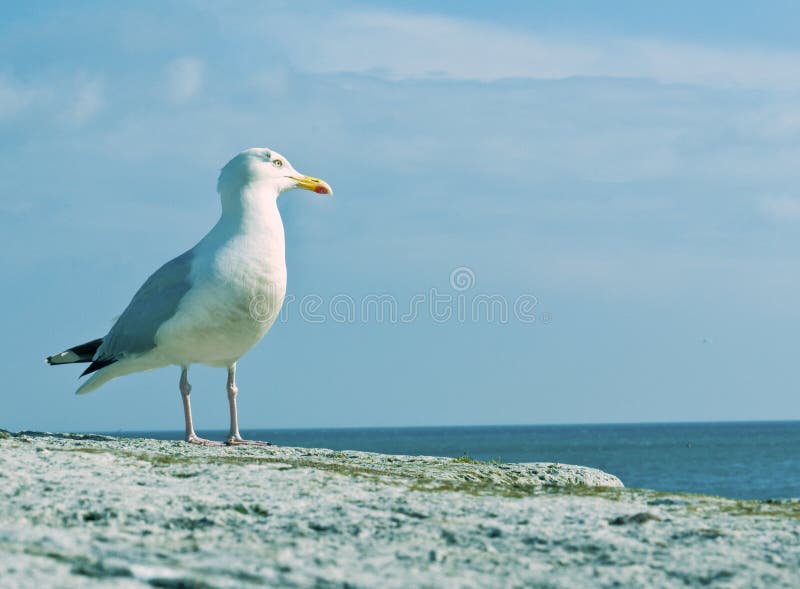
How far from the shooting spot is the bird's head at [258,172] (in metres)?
13.4

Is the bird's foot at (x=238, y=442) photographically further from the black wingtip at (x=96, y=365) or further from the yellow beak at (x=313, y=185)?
the yellow beak at (x=313, y=185)

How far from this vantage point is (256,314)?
504 inches

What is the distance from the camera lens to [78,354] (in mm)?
14469

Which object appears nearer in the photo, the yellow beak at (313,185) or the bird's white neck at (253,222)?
the bird's white neck at (253,222)

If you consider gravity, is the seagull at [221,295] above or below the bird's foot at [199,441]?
above

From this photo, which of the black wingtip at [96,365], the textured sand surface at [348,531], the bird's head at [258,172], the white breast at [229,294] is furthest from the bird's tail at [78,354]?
the textured sand surface at [348,531]

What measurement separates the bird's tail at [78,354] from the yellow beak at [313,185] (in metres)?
3.13

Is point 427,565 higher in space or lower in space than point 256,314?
lower

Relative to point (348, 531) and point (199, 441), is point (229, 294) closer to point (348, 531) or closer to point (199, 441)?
point (199, 441)

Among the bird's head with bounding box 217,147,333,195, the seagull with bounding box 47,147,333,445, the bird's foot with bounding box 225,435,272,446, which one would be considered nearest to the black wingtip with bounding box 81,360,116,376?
the seagull with bounding box 47,147,333,445

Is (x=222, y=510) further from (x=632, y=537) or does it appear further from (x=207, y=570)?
(x=632, y=537)

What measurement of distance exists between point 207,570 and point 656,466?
92838mm

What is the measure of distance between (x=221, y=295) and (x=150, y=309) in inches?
42.6

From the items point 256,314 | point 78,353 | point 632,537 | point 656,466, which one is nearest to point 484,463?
point 256,314
